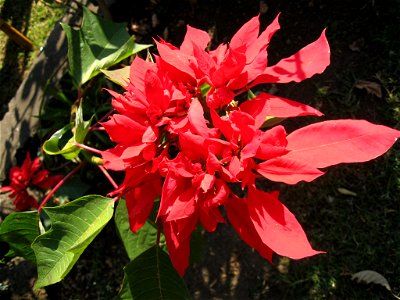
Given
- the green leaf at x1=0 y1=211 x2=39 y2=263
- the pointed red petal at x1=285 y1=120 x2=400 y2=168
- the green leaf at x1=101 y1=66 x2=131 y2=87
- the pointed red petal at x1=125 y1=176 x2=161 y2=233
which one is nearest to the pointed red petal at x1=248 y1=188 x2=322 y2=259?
the pointed red petal at x1=285 y1=120 x2=400 y2=168

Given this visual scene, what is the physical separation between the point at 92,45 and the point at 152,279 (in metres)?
0.81

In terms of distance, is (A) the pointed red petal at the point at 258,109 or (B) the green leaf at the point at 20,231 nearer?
(A) the pointed red petal at the point at 258,109

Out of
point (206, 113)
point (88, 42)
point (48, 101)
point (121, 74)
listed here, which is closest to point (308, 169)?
point (206, 113)

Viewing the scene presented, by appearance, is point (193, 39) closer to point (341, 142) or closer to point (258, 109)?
point (258, 109)

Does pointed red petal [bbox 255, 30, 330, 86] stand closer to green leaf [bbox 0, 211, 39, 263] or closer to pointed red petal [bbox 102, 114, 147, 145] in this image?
pointed red petal [bbox 102, 114, 147, 145]

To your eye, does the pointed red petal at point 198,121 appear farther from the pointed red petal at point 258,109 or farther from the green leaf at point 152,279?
the green leaf at point 152,279

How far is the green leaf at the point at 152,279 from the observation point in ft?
Answer: 3.69

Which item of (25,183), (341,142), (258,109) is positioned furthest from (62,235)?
(25,183)

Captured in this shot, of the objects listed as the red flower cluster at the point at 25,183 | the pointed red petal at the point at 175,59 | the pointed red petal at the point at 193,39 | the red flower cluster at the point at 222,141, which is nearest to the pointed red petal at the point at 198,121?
the red flower cluster at the point at 222,141

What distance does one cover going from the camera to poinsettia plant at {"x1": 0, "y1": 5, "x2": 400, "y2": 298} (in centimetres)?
77

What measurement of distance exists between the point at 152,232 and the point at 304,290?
32.8 inches

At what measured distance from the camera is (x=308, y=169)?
0.75 metres

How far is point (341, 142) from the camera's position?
2.56 feet

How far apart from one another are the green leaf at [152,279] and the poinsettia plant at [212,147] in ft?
0.74
